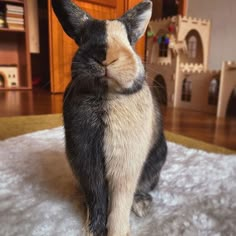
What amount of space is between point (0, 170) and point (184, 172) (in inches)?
21.9

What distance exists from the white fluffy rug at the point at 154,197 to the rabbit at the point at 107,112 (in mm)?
79

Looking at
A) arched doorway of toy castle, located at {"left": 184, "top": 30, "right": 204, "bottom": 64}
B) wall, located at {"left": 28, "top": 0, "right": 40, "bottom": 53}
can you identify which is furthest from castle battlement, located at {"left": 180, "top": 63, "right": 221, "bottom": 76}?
wall, located at {"left": 28, "top": 0, "right": 40, "bottom": 53}

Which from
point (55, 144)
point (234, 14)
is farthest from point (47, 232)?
point (234, 14)

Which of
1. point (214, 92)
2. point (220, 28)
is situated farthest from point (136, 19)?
point (220, 28)

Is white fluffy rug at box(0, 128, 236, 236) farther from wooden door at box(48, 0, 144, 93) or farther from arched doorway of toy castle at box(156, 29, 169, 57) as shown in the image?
wooden door at box(48, 0, 144, 93)

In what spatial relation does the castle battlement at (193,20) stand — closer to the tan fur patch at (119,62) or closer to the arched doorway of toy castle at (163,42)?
the arched doorway of toy castle at (163,42)

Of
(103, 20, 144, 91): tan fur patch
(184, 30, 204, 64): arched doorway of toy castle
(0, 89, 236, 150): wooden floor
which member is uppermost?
(184, 30, 204, 64): arched doorway of toy castle

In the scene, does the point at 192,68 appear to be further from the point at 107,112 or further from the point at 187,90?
the point at 107,112

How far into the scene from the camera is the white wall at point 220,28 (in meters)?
2.02

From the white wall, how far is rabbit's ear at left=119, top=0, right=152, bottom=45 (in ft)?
5.89

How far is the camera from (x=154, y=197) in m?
0.65

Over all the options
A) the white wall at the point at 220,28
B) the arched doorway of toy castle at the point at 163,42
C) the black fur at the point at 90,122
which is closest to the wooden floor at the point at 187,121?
the arched doorway of toy castle at the point at 163,42

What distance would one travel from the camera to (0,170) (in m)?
0.78

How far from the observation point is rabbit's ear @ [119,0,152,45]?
46 cm
